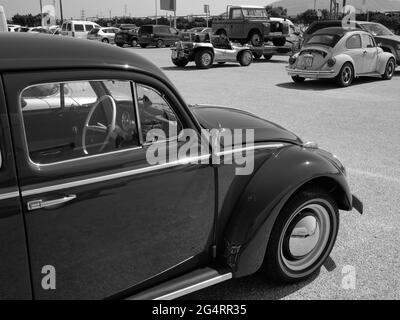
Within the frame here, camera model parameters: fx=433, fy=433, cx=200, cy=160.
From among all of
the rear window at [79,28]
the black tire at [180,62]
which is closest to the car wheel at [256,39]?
the black tire at [180,62]

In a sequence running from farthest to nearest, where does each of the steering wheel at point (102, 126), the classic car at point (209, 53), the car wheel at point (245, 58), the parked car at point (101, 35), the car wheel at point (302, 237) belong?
1. the parked car at point (101, 35)
2. the car wheel at point (245, 58)
3. the classic car at point (209, 53)
4. the car wheel at point (302, 237)
5. the steering wheel at point (102, 126)

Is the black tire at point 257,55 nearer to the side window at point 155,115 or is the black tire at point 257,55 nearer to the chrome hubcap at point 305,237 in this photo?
the chrome hubcap at point 305,237

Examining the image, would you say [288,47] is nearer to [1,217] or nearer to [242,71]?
[242,71]

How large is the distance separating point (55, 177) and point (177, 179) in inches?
27.3

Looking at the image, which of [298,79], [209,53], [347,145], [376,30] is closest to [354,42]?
[298,79]

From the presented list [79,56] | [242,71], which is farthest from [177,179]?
[242,71]

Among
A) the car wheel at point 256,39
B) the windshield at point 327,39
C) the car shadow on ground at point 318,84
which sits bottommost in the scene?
the car shadow on ground at point 318,84

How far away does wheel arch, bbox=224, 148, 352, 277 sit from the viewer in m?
2.72

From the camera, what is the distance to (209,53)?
1816 cm

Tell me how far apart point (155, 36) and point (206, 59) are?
1536 centimetres

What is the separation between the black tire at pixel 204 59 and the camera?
17.9m

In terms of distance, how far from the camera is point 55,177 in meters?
2.03

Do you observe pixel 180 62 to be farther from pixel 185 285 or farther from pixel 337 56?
pixel 185 285

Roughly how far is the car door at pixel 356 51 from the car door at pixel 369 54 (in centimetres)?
20
